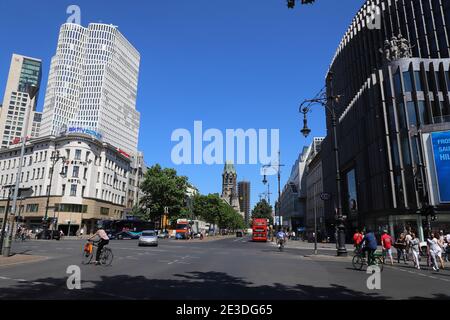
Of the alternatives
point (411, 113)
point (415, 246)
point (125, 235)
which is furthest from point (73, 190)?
point (415, 246)

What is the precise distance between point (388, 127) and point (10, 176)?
80255 mm

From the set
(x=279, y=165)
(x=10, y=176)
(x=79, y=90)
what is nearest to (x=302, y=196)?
(x=279, y=165)

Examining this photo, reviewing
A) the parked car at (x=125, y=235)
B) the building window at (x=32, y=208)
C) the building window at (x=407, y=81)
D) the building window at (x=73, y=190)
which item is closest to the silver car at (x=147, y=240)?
the parked car at (x=125, y=235)

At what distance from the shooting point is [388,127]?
144ft

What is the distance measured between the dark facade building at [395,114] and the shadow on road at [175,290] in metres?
26.7

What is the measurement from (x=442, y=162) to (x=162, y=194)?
52923 mm

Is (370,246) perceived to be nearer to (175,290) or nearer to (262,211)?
(175,290)

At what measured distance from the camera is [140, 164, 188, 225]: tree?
73750 millimetres

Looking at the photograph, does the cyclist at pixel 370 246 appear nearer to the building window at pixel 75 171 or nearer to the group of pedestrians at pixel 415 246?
the group of pedestrians at pixel 415 246

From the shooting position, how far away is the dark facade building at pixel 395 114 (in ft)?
131

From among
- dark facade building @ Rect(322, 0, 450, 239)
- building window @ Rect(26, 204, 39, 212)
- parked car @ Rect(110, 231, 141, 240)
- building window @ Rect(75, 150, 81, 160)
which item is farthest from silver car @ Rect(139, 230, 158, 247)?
building window @ Rect(26, 204, 39, 212)

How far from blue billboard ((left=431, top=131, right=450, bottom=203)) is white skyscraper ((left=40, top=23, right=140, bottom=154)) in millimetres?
113943

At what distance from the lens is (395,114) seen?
141ft

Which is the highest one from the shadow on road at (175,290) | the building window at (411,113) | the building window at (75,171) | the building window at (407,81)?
the building window at (407,81)
